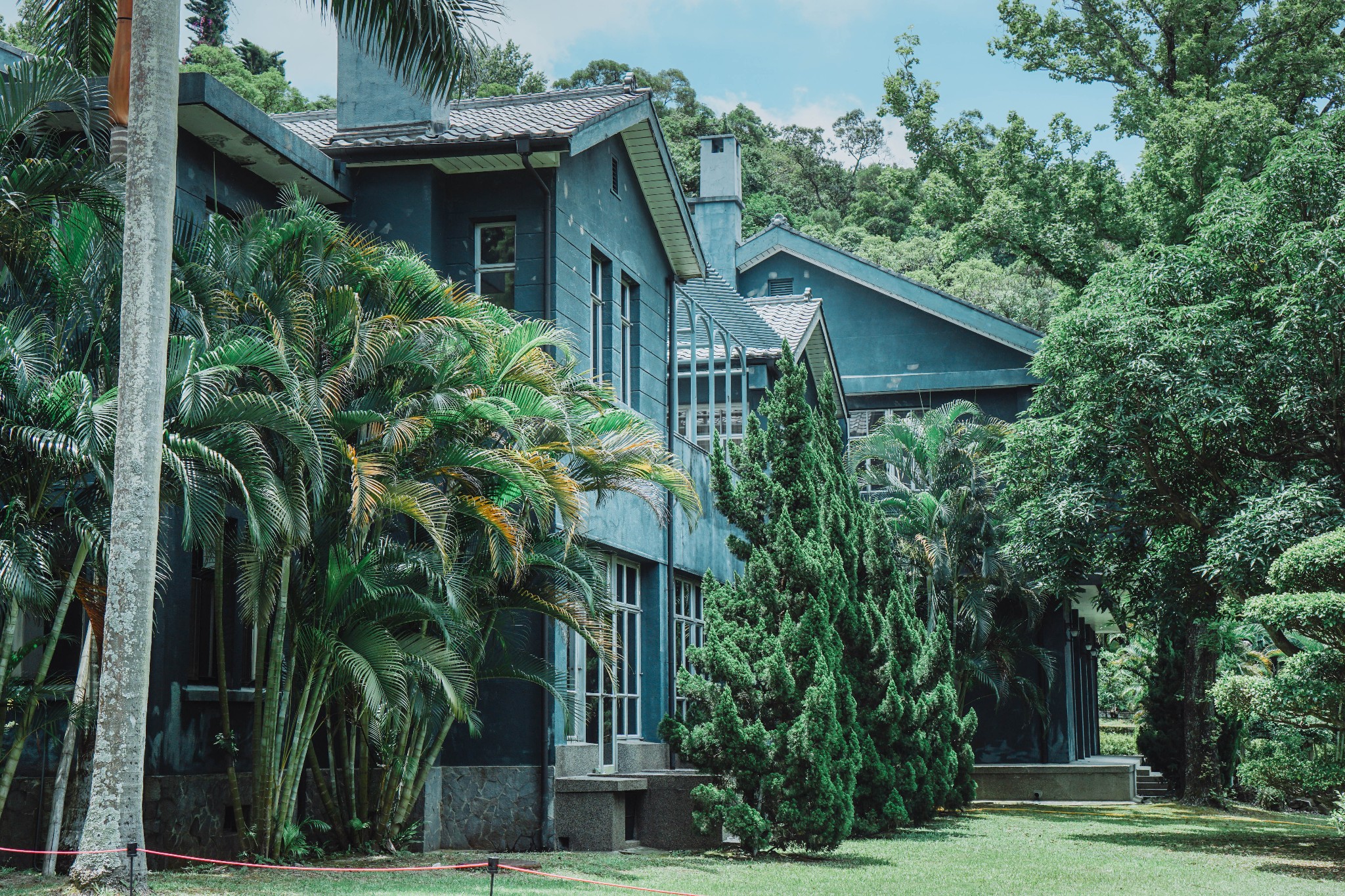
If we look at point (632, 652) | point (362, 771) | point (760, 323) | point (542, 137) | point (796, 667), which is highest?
point (760, 323)

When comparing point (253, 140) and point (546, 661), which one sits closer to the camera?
point (253, 140)

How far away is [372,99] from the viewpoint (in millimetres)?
16922

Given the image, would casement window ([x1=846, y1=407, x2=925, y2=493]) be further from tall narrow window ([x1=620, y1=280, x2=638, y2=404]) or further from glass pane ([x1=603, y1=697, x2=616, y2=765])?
glass pane ([x1=603, y1=697, x2=616, y2=765])

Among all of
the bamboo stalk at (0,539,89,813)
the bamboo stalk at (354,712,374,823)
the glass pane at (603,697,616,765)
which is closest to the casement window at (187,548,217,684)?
the bamboo stalk at (354,712,374,823)

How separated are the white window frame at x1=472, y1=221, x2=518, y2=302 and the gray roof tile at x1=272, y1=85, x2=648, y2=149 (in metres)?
1.13

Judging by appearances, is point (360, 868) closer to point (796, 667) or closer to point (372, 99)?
point (796, 667)

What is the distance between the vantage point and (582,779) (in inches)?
600

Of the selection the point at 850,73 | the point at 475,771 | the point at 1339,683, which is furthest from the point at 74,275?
the point at 850,73

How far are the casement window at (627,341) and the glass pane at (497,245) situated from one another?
2.66 meters

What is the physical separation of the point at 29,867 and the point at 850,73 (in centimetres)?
5767

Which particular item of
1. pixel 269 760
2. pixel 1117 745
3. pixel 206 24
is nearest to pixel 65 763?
pixel 269 760

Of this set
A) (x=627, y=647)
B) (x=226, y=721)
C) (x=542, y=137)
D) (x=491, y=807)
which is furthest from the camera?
(x=627, y=647)

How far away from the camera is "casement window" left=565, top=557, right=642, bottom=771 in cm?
1645

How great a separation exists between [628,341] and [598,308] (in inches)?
47.5
